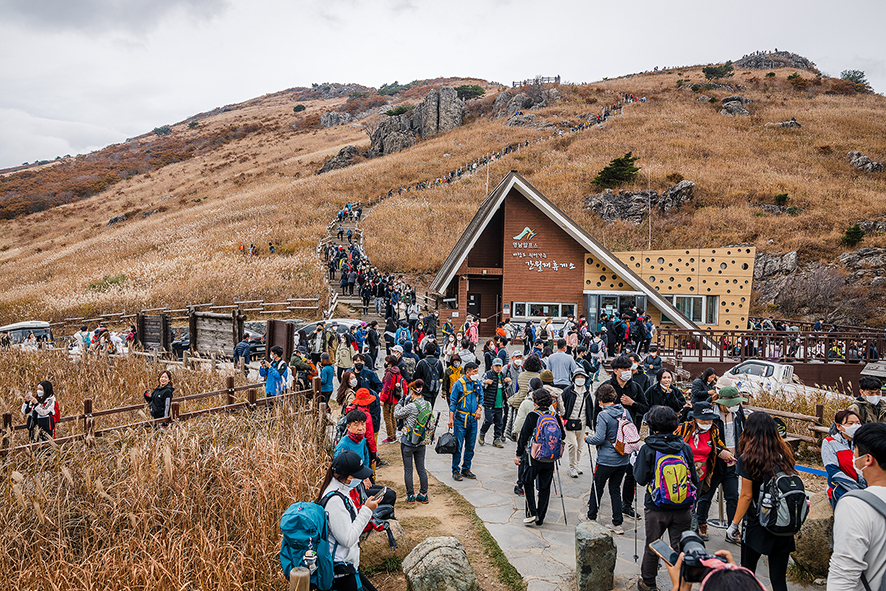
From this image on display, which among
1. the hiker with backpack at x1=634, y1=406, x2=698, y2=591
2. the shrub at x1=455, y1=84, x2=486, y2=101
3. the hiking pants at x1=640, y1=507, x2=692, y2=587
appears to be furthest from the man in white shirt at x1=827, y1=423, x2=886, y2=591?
the shrub at x1=455, y1=84, x2=486, y2=101

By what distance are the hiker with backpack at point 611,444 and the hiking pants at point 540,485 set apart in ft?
1.98

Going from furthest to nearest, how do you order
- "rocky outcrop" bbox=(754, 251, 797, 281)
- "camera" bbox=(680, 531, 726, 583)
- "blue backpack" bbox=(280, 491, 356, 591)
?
"rocky outcrop" bbox=(754, 251, 797, 281), "blue backpack" bbox=(280, 491, 356, 591), "camera" bbox=(680, 531, 726, 583)

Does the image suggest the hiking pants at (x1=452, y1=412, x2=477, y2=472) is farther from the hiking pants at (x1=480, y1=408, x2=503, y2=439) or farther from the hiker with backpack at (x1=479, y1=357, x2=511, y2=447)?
the hiking pants at (x1=480, y1=408, x2=503, y2=439)

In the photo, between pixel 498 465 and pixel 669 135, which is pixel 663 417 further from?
pixel 669 135

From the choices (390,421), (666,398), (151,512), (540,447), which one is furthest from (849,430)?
(390,421)

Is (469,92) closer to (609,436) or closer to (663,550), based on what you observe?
(609,436)

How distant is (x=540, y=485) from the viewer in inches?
255

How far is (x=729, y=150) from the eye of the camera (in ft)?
181

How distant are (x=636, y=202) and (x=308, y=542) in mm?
46004

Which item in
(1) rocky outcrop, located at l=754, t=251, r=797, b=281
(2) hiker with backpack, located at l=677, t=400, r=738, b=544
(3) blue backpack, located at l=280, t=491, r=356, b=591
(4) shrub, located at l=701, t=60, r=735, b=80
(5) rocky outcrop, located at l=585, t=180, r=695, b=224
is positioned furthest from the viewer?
(4) shrub, located at l=701, t=60, r=735, b=80

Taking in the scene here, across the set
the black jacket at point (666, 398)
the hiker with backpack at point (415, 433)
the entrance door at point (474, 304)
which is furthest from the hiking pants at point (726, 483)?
the entrance door at point (474, 304)

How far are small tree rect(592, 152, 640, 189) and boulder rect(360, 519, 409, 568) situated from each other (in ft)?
151

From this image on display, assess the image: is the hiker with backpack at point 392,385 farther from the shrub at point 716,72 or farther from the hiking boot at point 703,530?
the shrub at point 716,72

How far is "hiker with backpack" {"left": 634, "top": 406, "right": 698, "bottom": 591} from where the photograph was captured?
4.80m
